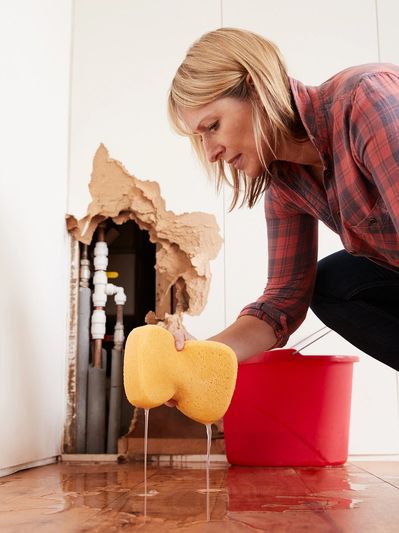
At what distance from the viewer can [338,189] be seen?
113 cm

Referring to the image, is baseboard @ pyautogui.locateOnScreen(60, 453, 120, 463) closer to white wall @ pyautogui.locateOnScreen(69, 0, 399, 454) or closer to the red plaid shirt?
white wall @ pyautogui.locateOnScreen(69, 0, 399, 454)

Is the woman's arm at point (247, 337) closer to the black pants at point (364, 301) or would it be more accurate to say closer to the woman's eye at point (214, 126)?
the black pants at point (364, 301)

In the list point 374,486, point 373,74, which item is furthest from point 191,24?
point 374,486

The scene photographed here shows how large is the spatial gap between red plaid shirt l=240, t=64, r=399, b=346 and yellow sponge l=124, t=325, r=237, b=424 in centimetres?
25

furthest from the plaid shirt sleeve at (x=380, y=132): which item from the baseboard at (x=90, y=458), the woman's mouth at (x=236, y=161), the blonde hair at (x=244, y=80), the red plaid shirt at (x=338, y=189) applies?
the baseboard at (x=90, y=458)

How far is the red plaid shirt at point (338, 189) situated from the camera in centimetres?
96

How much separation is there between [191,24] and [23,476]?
1901 mm

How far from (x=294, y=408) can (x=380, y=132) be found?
4.02 feet

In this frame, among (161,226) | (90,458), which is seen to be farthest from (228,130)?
(90,458)

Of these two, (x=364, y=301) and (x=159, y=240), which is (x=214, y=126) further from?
(x=159, y=240)

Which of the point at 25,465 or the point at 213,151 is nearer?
the point at 213,151

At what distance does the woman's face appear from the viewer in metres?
1.22

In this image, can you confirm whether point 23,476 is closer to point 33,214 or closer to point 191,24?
point 33,214

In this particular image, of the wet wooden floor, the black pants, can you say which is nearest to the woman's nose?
the black pants
